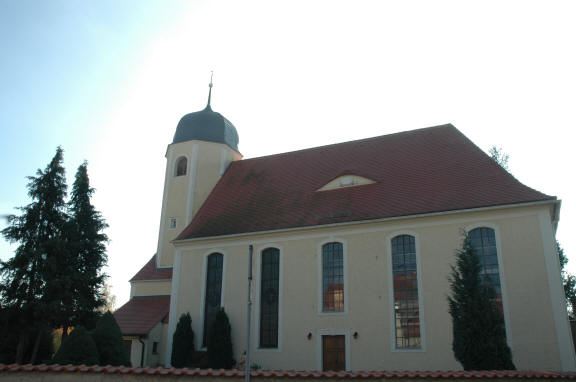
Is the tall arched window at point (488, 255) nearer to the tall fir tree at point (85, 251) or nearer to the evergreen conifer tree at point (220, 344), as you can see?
the evergreen conifer tree at point (220, 344)

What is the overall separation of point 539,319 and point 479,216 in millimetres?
3533

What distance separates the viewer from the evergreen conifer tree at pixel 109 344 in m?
15.1

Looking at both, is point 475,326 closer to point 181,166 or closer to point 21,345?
point 21,345

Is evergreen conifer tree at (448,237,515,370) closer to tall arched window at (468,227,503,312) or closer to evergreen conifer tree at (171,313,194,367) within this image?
tall arched window at (468,227,503,312)

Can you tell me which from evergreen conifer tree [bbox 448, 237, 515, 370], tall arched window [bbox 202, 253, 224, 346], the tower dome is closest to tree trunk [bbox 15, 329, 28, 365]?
tall arched window [bbox 202, 253, 224, 346]

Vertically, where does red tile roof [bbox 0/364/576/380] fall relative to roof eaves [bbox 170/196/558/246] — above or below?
below

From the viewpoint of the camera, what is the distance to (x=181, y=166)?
82.1 feet

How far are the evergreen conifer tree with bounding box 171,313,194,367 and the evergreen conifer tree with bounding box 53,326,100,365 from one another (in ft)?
16.4

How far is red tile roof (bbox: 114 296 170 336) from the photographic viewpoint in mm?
20328

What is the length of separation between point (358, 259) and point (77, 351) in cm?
934

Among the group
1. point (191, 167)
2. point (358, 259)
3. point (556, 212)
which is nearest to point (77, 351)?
point (358, 259)

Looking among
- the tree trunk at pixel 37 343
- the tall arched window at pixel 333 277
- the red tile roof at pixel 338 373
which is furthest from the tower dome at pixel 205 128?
the red tile roof at pixel 338 373

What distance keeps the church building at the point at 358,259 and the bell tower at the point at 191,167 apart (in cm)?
14

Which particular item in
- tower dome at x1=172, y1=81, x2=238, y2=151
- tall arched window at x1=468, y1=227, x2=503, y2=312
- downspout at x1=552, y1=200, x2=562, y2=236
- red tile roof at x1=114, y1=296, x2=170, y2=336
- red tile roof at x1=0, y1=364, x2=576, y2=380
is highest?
tower dome at x1=172, y1=81, x2=238, y2=151
